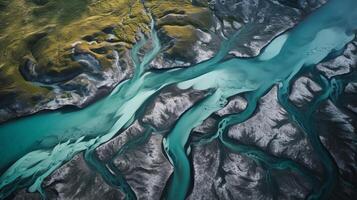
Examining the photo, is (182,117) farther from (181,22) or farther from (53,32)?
(53,32)

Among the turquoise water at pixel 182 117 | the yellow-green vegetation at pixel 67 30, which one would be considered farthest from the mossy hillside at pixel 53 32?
the turquoise water at pixel 182 117

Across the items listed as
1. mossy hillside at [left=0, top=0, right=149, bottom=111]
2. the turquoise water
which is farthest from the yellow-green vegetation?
the turquoise water

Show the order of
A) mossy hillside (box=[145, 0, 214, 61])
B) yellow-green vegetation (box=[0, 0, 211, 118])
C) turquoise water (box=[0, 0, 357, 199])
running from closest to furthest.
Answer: turquoise water (box=[0, 0, 357, 199])
yellow-green vegetation (box=[0, 0, 211, 118])
mossy hillside (box=[145, 0, 214, 61])

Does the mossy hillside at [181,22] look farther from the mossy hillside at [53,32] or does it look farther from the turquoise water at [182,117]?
the mossy hillside at [53,32]

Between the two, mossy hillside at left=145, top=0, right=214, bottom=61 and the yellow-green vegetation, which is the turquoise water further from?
the yellow-green vegetation

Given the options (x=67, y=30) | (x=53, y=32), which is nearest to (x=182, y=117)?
(x=67, y=30)

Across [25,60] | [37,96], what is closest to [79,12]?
[25,60]

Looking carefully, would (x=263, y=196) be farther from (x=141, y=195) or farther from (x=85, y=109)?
(x=85, y=109)
